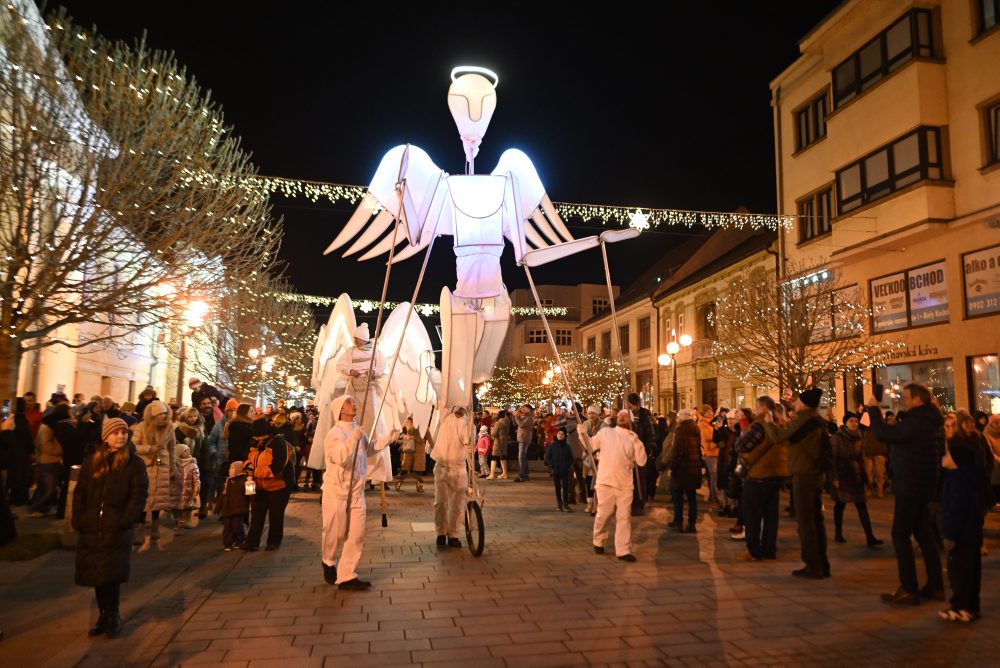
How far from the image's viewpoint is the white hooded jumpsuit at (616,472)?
8.35 metres

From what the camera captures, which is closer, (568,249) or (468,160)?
(568,249)


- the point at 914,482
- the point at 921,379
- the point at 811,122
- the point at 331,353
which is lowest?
the point at 914,482

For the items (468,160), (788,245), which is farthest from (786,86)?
(468,160)

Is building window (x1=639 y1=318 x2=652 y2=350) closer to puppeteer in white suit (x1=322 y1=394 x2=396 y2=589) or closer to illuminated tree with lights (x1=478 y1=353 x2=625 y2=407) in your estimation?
illuminated tree with lights (x1=478 y1=353 x2=625 y2=407)

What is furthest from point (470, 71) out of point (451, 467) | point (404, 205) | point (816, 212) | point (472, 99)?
point (816, 212)

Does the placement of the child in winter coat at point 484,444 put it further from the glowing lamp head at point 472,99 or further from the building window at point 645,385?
the building window at point 645,385

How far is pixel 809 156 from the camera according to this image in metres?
23.3

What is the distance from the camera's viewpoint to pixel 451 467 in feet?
28.9

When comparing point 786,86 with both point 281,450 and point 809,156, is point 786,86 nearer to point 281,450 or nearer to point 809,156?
point 809,156

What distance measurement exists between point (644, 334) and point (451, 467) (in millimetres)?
34033

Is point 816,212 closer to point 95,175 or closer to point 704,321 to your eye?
point 704,321

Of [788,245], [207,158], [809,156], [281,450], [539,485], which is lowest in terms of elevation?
[539,485]

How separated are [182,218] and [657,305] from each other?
3077 centimetres

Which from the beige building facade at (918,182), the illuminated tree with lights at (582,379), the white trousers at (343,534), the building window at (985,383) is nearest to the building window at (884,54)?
the beige building facade at (918,182)
